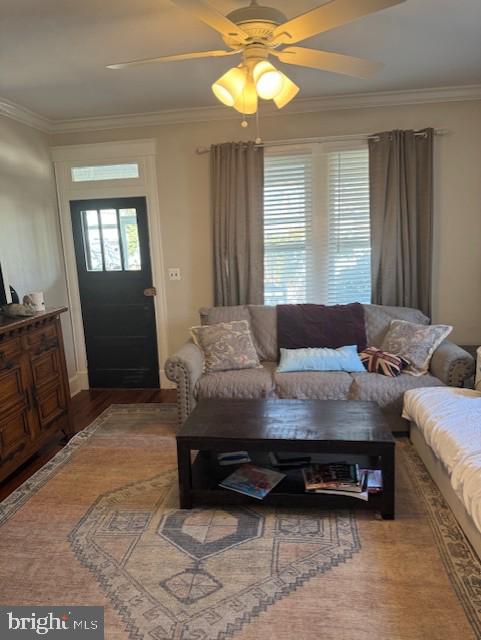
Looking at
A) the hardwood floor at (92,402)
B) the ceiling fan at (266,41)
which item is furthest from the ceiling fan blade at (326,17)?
the hardwood floor at (92,402)

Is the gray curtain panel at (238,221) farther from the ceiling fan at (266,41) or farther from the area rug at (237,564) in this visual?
the area rug at (237,564)

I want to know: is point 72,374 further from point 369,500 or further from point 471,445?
point 471,445

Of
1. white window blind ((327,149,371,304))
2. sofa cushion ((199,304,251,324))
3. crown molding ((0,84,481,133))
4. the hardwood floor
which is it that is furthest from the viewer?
white window blind ((327,149,371,304))

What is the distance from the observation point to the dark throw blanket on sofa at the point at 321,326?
353 centimetres

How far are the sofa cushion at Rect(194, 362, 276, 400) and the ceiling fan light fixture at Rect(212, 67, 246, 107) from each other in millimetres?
1881

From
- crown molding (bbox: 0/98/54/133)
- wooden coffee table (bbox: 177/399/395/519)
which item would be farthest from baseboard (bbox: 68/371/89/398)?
crown molding (bbox: 0/98/54/133)

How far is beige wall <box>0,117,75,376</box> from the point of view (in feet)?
11.5

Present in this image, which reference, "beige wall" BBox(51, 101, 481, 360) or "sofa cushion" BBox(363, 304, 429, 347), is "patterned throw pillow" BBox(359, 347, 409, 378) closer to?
"sofa cushion" BBox(363, 304, 429, 347)

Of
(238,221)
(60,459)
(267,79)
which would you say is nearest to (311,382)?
(238,221)

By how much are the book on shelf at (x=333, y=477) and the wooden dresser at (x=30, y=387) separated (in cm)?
183

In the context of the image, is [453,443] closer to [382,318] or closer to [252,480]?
[252,480]

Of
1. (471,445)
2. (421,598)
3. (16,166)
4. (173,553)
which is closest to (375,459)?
(471,445)

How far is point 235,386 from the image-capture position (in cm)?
312

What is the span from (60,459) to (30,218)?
7.12ft
